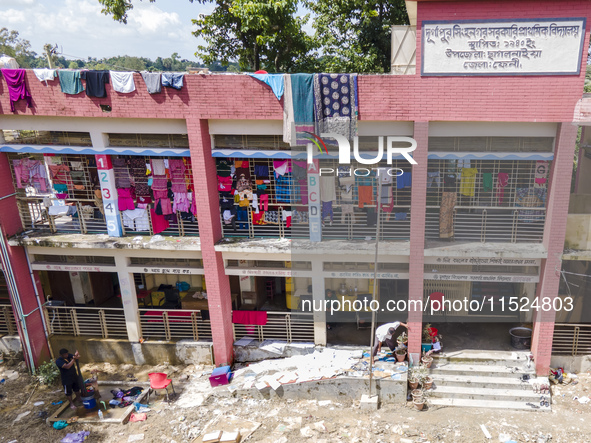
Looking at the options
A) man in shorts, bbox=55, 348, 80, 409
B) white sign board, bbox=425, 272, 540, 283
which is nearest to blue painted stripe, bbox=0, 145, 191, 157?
man in shorts, bbox=55, 348, 80, 409

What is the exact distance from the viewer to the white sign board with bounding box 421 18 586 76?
30.6ft

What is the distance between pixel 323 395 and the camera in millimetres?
11086

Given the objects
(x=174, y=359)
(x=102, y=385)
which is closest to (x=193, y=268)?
(x=174, y=359)

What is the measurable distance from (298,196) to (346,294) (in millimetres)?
3489

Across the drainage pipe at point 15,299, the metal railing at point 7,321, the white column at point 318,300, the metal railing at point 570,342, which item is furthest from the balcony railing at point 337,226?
the metal railing at point 7,321

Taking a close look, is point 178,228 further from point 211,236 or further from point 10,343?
point 10,343

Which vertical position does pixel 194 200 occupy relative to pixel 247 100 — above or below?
below

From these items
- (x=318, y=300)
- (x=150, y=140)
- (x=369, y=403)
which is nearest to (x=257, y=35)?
(x=150, y=140)

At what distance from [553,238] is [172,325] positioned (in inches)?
403

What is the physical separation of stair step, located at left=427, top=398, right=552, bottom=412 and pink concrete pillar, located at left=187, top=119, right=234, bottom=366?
5517 millimetres

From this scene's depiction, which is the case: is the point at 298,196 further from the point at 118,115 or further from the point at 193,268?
the point at 118,115

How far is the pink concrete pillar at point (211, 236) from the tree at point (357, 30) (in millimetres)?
9185

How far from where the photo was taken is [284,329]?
1267 centimetres

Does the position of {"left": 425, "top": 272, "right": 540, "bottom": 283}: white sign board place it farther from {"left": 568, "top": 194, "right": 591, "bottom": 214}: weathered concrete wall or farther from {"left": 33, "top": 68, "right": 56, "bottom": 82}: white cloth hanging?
{"left": 33, "top": 68, "right": 56, "bottom": 82}: white cloth hanging
